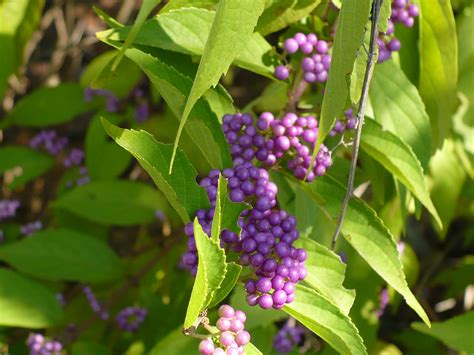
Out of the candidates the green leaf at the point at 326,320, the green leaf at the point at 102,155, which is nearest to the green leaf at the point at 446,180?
the green leaf at the point at 102,155

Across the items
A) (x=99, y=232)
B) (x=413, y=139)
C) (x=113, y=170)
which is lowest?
(x=99, y=232)

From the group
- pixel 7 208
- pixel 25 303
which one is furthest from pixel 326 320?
pixel 7 208

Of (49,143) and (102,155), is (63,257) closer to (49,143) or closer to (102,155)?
(102,155)

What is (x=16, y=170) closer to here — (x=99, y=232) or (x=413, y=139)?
(x=99, y=232)

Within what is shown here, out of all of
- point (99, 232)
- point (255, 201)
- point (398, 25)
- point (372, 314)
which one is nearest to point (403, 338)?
point (372, 314)

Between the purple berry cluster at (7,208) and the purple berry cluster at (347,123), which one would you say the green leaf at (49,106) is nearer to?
the purple berry cluster at (7,208)

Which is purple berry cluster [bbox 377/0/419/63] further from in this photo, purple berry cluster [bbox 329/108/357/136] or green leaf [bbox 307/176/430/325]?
green leaf [bbox 307/176/430/325]
